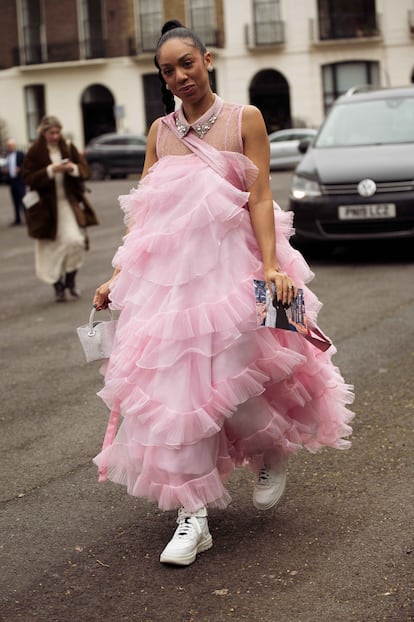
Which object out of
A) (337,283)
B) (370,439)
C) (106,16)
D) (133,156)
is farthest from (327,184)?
(106,16)

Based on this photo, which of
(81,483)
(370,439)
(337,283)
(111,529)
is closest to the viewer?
(111,529)

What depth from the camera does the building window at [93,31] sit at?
168ft

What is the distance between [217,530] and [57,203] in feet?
24.1

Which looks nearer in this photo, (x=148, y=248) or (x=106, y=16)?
(x=148, y=248)

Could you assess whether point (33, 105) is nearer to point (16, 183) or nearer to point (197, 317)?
point (16, 183)

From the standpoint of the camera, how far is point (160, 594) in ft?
12.9

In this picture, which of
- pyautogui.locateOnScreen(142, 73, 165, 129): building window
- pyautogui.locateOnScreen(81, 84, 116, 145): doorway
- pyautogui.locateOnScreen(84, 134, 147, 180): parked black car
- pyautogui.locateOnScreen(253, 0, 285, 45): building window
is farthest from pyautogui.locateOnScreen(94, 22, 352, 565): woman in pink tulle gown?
pyautogui.locateOnScreen(81, 84, 116, 145): doorway

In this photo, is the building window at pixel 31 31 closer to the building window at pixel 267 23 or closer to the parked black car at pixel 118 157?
the building window at pixel 267 23

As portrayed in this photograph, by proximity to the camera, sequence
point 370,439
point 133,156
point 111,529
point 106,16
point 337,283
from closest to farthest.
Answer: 1. point 111,529
2. point 370,439
3. point 337,283
4. point 133,156
5. point 106,16

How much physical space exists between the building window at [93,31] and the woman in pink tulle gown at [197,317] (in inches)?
1889

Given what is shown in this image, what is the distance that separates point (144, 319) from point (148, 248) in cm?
27

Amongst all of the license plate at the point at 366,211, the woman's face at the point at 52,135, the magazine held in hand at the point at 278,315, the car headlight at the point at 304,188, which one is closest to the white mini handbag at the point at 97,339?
the magazine held in hand at the point at 278,315

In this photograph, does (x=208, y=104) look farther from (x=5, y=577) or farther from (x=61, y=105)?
(x=61, y=105)

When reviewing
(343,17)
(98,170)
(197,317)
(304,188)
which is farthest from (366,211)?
(343,17)
